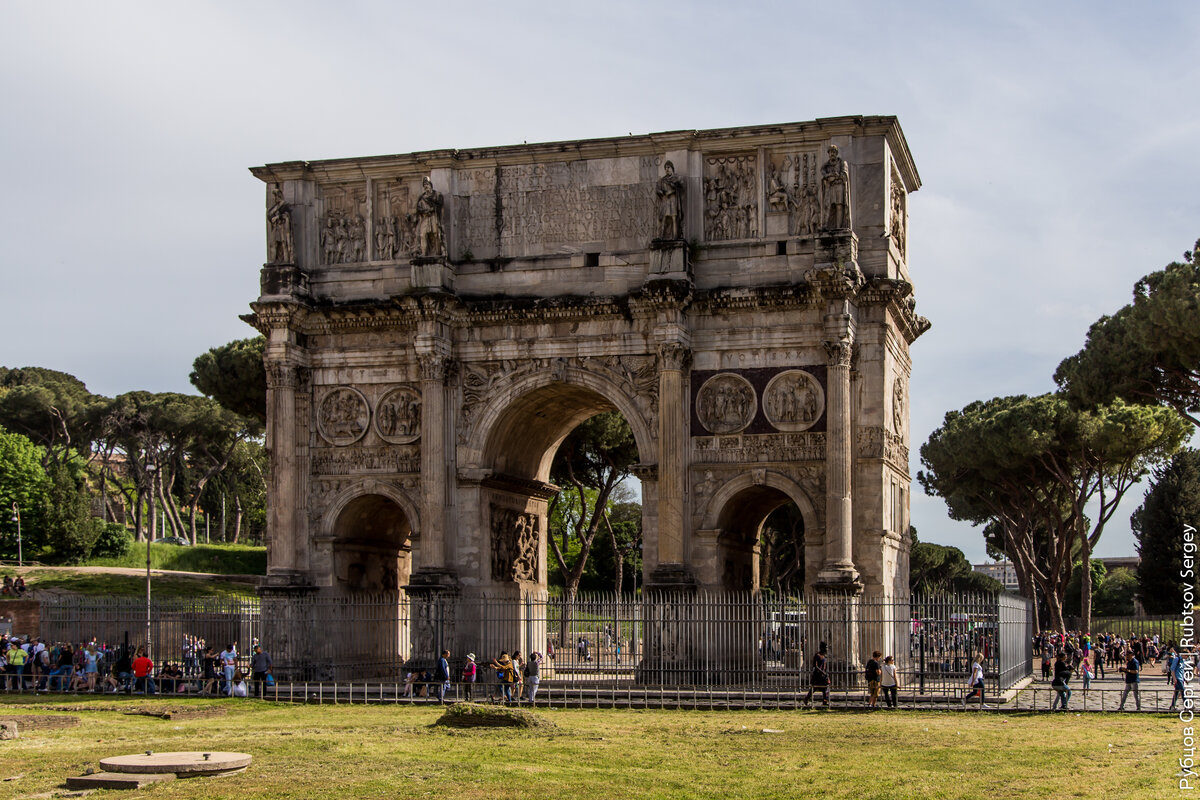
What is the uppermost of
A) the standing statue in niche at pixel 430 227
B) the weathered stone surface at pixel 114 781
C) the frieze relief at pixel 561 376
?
the standing statue in niche at pixel 430 227

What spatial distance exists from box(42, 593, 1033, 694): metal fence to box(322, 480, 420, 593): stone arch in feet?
2.19

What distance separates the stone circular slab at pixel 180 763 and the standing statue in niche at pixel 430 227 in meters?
15.5

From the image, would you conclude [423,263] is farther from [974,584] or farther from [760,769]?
[974,584]

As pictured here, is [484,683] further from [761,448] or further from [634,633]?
[761,448]

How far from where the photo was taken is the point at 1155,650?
42.0 m

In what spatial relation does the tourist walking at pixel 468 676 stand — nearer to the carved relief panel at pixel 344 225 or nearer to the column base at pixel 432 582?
the column base at pixel 432 582

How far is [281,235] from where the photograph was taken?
31562 millimetres

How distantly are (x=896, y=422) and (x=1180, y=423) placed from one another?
17448mm

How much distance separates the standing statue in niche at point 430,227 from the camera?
100 feet

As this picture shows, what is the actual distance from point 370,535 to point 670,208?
32.9ft

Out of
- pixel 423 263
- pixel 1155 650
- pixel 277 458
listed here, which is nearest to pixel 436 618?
pixel 277 458

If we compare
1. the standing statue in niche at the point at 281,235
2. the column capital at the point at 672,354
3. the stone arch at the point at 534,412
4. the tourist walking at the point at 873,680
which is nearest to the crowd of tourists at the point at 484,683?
the stone arch at the point at 534,412

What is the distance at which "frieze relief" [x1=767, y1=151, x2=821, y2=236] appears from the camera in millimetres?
29344

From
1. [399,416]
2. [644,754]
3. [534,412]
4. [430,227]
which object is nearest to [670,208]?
[430,227]
